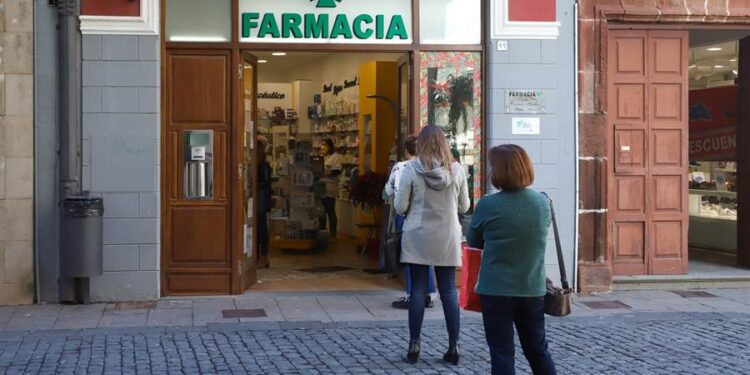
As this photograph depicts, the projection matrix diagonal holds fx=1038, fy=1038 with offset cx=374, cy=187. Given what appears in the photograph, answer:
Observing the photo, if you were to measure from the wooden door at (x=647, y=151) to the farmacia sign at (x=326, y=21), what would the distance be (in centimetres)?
257

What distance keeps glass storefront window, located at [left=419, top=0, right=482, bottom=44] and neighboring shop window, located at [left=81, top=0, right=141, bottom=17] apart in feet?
10.1

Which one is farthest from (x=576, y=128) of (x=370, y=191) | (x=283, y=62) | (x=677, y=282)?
(x=283, y=62)

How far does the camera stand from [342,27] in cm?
1140

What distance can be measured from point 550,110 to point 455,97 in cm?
106

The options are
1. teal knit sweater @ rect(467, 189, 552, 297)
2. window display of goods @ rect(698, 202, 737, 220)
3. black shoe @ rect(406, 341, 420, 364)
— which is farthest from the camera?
window display of goods @ rect(698, 202, 737, 220)

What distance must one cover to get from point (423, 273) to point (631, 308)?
3.81 m

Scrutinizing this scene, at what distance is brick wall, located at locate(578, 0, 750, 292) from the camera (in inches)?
458

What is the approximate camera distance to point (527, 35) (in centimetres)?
1148

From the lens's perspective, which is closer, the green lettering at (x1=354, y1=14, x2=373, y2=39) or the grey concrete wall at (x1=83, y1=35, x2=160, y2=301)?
the grey concrete wall at (x1=83, y1=35, x2=160, y2=301)

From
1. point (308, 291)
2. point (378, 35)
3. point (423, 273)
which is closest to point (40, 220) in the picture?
point (308, 291)

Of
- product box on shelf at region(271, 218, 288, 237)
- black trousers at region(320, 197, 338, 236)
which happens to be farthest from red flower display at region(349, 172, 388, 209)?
black trousers at region(320, 197, 338, 236)

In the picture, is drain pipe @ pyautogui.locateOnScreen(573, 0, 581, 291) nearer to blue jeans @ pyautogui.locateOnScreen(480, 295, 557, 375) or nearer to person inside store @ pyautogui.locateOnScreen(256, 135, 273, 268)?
person inside store @ pyautogui.locateOnScreen(256, 135, 273, 268)

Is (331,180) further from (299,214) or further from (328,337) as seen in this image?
(328,337)

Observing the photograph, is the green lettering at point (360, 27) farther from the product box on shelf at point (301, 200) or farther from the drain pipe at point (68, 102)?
the product box on shelf at point (301, 200)
